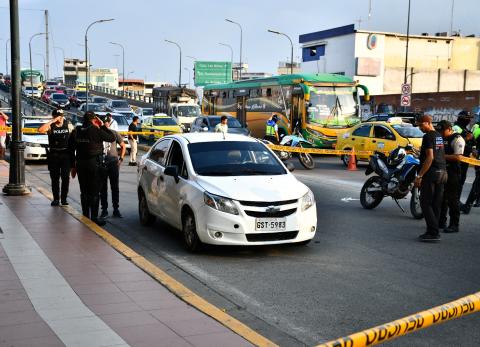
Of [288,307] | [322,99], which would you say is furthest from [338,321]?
[322,99]

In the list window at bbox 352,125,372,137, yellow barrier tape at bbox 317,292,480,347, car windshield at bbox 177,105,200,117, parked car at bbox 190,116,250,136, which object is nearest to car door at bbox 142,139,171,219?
yellow barrier tape at bbox 317,292,480,347

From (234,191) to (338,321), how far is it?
2877mm

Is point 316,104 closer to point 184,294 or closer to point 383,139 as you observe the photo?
point 383,139

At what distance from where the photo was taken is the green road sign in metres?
82.8

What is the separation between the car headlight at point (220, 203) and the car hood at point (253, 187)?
0.20 feet

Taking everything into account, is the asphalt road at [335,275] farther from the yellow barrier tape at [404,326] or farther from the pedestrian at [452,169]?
the yellow barrier tape at [404,326]

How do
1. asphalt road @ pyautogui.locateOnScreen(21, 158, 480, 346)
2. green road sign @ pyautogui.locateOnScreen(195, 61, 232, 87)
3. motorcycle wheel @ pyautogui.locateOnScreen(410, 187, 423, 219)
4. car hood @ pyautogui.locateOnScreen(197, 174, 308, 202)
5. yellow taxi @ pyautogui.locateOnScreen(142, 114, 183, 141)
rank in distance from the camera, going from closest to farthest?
1. asphalt road @ pyautogui.locateOnScreen(21, 158, 480, 346)
2. car hood @ pyautogui.locateOnScreen(197, 174, 308, 202)
3. motorcycle wheel @ pyautogui.locateOnScreen(410, 187, 423, 219)
4. yellow taxi @ pyautogui.locateOnScreen(142, 114, 183, 141)
5. green road sign @ pyautogui.locateOnScreen(195, 61, 232, 87)

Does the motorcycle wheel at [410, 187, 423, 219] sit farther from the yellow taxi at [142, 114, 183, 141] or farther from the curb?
the yellow taxi at [142, 114, 183, 141]

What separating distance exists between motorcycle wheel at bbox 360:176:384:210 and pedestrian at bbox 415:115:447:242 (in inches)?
119

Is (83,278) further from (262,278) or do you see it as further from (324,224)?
(324,224)

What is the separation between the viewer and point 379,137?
70.0ft

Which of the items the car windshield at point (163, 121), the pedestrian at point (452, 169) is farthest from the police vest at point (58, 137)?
the car windshield at point (163, 121)

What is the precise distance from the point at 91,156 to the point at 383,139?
41.8ft

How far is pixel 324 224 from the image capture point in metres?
11.1
